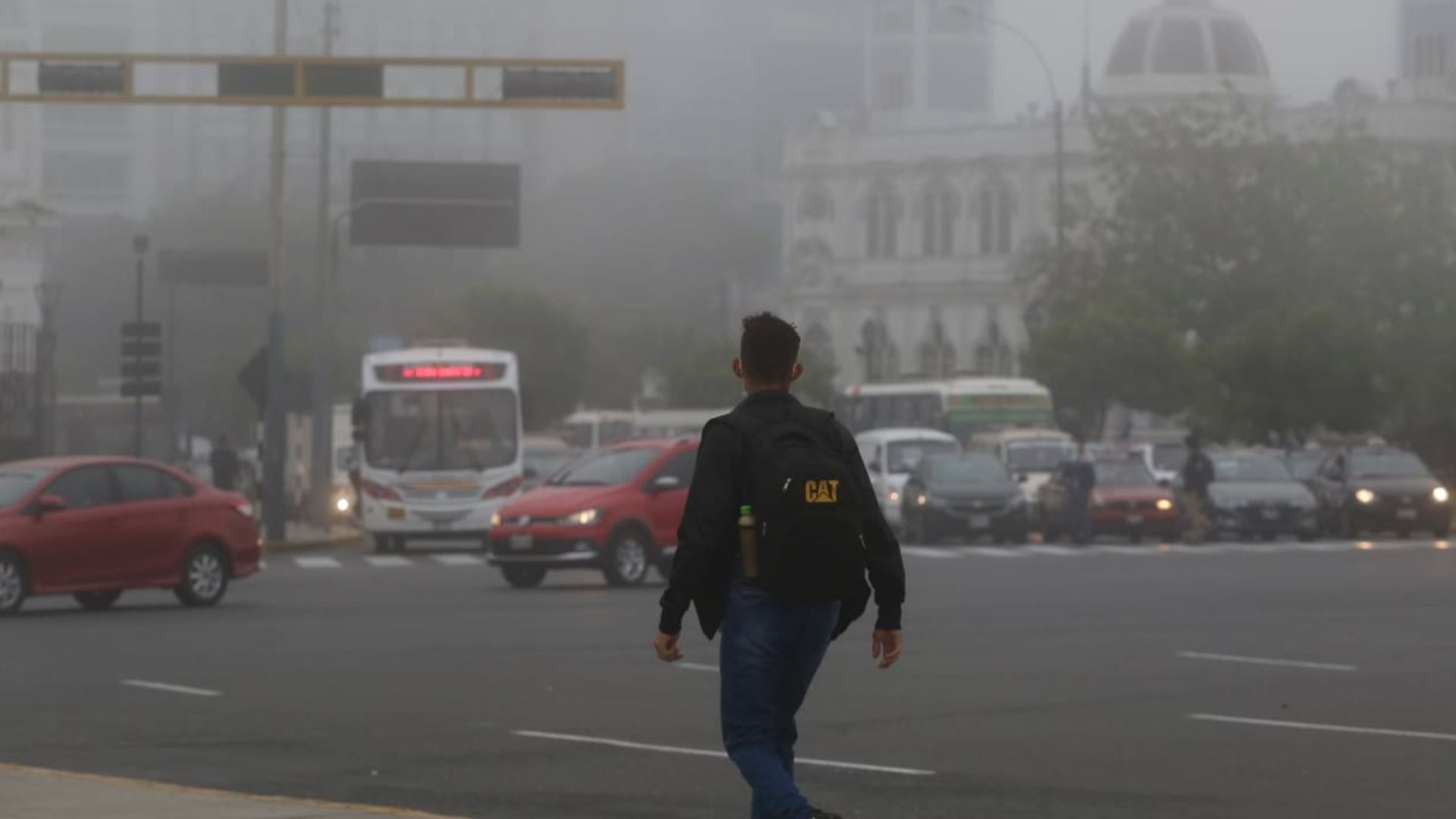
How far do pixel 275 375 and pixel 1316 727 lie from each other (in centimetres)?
2946

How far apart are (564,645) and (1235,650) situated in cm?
489

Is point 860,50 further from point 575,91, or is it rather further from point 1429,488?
point 575,91

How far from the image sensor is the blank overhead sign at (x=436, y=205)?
4769cm

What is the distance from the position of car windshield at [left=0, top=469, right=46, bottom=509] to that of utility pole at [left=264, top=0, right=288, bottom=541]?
15942 mm

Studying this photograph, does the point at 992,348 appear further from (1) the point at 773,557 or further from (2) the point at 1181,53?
(1) the point at 773,557

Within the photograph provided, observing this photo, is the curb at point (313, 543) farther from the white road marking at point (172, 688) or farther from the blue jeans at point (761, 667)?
the blue jeans at point (761, 667)

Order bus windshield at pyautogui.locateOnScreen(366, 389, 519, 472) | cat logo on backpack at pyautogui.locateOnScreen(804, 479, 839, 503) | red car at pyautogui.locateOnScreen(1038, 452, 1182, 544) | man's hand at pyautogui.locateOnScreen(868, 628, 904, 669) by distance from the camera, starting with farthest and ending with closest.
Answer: red car at pyautogui.locateOnScreen(1038, 452, 1182, 544) < bus windshield at pyautogui.locateOnScreen(366, 389, 519, 472) < man's hand at pyautogui.locateOnScreen(868, 628, 904, 669) < cat logo on backpack at pyautogui.locateOnScreen(804, 479, 839, 503)

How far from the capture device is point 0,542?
25328 mm

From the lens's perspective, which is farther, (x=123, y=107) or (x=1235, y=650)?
(x=123, y=107)

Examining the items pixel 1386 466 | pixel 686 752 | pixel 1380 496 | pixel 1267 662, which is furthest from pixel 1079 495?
pixel 686 752

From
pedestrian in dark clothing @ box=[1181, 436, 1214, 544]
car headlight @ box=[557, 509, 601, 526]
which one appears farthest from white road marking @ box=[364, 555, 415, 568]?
pedestrian in dark clothing @ box=[1181, 436, 1214, 544]

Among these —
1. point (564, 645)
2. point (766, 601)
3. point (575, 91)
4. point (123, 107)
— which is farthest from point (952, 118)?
point (766, 601)

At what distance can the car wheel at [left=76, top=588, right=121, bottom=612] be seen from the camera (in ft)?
89.2

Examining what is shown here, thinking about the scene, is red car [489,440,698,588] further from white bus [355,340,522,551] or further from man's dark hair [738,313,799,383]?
man's dark hair [738,313,799,383]
